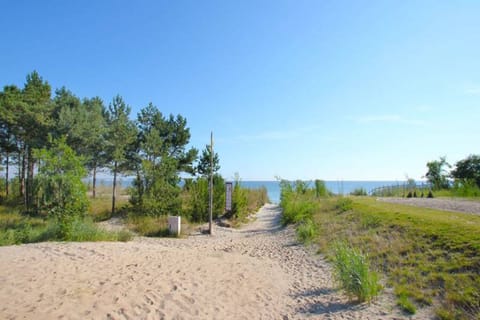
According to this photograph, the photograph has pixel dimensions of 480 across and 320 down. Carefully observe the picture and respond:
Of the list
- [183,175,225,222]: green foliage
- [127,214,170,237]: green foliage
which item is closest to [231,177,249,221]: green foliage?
[183,175,225,222]: green foliage

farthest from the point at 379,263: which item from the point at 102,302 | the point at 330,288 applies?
the point at 102,302

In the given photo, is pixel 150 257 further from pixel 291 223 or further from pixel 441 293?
pixel 291 223

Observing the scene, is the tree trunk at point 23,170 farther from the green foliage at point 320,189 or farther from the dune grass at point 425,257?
the green foliage at point 320,189

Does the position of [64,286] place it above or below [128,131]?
below

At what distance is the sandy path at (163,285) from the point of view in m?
3.95

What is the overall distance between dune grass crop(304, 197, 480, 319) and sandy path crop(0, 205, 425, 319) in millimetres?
420

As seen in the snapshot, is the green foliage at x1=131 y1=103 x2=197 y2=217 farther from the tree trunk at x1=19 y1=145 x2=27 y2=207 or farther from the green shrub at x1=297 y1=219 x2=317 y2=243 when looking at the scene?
the tree trunk at x1=19 y1=145 x2=27 y2=207

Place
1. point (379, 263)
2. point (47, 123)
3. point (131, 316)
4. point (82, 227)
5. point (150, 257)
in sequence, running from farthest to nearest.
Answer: point (47, 123) → point (82, 227) → point (150, 257) → point (379, 263) → point (131, 316)

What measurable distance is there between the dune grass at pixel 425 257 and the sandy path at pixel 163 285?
0.42m

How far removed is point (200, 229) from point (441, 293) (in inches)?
369

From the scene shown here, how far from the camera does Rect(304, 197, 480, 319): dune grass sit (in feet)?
12.8

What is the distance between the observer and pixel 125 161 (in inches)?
690

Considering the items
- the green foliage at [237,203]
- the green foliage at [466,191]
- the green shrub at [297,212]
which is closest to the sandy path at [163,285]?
the green shrub at [297,212]

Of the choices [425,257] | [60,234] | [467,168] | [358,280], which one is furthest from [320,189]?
[358,280]
